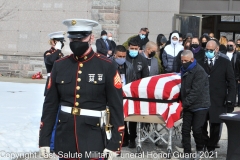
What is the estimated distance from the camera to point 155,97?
26.6 feet

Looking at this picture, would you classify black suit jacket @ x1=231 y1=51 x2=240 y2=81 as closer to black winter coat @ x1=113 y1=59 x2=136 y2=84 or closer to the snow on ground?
the snow on ground

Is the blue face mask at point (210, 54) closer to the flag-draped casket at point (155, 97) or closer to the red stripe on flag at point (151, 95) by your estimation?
the flag-draped casket at point (155, 97)

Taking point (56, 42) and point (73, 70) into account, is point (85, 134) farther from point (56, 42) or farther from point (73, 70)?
point (56, 42)

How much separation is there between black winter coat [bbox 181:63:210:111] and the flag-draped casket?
17 centimetres

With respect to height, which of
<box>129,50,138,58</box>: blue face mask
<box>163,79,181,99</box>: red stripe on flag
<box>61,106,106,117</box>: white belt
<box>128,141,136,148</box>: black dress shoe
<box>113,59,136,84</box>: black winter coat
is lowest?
<box>128,141,136,148</box>: black dress shoe

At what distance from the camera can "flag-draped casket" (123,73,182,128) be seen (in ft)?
26.1

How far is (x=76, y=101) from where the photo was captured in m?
4.57

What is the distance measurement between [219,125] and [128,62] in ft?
5.62

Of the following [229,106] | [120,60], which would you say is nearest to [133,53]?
[120,60]

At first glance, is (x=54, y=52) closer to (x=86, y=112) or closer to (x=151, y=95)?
(x=151, y=95)

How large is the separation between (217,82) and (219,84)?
0.04m

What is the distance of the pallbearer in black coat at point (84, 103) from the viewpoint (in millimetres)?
4566

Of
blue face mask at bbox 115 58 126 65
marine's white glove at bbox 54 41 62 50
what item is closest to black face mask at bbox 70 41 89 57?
blue face mask at bbox 115 58 126 65

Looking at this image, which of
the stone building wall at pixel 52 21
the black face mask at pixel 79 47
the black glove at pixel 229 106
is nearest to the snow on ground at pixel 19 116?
the stone building wall at pixel 52 21
